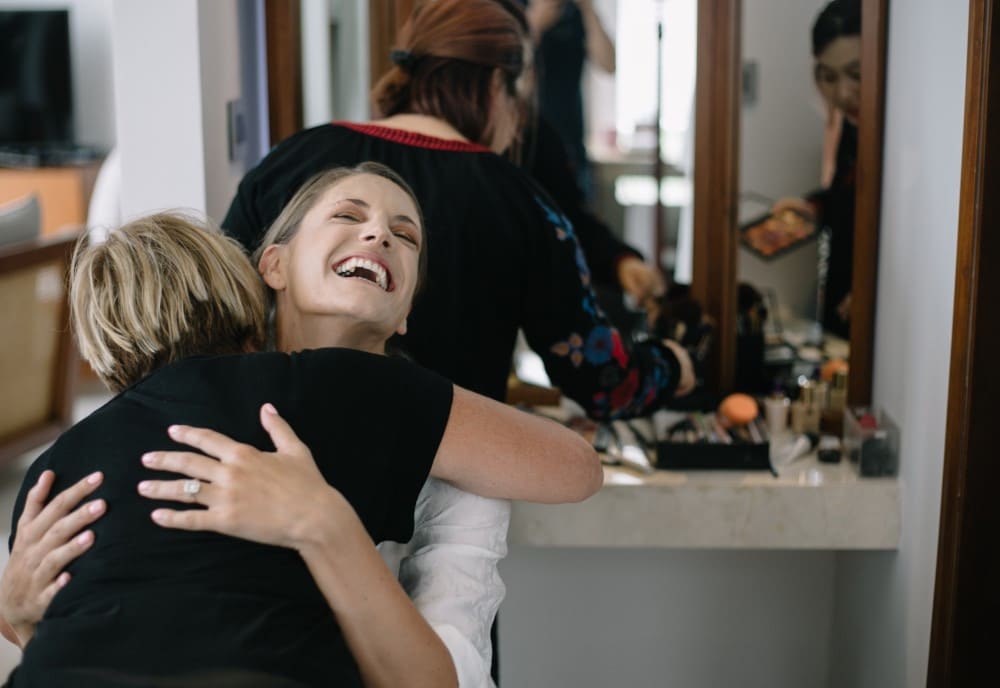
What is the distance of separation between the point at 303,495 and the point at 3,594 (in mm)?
397

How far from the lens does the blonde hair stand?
5.17 feet

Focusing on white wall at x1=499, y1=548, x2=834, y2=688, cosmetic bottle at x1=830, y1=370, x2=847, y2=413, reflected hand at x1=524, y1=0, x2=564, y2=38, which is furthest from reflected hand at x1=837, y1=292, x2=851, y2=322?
reflected hand at x1=524, y1=0, x2=564, y2=38

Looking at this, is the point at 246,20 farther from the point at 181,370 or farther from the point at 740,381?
the point at 181,370

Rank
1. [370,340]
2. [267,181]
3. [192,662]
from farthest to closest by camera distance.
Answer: [267,181] → [370,340] → [192,662]

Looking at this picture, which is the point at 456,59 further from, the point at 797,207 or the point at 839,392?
the point at 839,392

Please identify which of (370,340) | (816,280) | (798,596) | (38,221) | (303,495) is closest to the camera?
(303,495)

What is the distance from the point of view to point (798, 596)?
2.56 metres

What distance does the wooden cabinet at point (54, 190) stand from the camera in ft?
22.1

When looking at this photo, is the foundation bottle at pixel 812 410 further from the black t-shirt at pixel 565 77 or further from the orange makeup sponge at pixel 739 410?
the black t-shirt at pixel 565 77

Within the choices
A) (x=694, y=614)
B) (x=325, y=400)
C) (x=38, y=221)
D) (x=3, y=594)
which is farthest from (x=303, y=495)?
(x=38, y=221)

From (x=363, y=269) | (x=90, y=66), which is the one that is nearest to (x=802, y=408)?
(x=363, y=269)

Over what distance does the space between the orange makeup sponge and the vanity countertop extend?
14 centimetres

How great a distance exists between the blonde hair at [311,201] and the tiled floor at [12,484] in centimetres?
168

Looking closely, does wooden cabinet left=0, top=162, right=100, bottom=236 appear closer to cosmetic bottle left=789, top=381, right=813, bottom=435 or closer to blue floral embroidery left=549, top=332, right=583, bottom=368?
cosmetic bottle left=789, top=381, right=813, bottom=435
